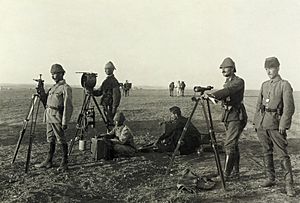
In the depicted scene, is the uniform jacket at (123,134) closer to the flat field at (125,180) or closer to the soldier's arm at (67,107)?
the flat field at (125,180)

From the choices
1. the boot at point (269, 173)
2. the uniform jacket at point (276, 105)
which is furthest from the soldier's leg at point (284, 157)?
the boot at point (269, 173)

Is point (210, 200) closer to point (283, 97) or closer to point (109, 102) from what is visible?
point (283, 97)

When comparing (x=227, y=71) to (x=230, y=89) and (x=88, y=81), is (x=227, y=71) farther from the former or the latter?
(x=88, y=81)

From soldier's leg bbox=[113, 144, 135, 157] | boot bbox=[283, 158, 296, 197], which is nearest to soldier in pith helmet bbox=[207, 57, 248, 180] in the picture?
boot bbox=[283, 158, 296, 197]

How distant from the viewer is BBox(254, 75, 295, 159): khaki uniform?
5637 mm

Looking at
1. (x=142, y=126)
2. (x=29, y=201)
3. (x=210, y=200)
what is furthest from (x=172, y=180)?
(x=142, y=126)

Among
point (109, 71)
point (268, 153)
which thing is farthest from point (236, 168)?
point (109, 71)

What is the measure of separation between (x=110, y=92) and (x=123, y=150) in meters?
2.00

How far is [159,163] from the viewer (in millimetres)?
7859

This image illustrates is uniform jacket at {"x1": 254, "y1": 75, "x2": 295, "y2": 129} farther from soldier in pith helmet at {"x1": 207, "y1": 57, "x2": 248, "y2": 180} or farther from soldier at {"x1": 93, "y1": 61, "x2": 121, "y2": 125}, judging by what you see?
soldier at {"x1": 93, "y1": 61, "x2": 121, "y2": 125}

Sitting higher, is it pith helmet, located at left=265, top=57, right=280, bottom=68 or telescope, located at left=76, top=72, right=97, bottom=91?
pith helmet, located at left=265, top=57, right=280, bottom=68

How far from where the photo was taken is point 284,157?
18.7ft

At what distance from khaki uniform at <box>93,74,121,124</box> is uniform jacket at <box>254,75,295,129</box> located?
14.4 feet

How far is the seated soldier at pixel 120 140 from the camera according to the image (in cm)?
820
